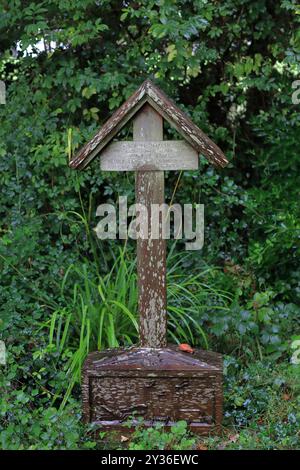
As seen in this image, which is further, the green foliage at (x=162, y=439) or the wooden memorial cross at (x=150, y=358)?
the wooden memorial cross at (x=150, y=358)

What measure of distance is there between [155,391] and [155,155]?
1.34 meters

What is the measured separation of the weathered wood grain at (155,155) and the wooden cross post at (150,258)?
0.12 feet

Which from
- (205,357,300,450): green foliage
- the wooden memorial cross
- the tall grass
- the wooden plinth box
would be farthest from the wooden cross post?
(205,357,300,450): green foliage

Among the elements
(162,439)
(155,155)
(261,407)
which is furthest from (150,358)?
(155,155)

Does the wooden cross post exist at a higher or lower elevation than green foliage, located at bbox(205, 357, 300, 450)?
higher

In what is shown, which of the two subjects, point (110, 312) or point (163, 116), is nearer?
point (163, 116)

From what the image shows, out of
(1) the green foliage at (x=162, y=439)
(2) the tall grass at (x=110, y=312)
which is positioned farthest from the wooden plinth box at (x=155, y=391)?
(2) the tall grass at (x=110, y=312)

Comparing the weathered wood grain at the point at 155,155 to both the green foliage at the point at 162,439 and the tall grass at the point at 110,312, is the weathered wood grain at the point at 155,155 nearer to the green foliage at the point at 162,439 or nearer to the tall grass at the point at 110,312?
the tall grass at the point at 110,312

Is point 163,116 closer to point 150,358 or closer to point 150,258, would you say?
point 150,258

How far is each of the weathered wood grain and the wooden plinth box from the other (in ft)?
3.57

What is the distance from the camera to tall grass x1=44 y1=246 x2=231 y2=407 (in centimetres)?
462

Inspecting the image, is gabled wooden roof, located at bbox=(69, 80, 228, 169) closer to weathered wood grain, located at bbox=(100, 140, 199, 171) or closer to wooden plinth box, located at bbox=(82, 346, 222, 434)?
weathered wood grain, located at bbox=(100, 140, 199, 171)

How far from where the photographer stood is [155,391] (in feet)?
13.5

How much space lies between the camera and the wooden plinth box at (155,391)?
4074 millimetres
